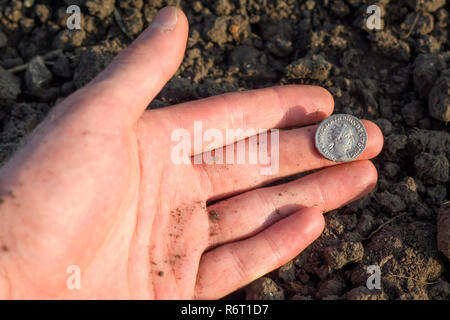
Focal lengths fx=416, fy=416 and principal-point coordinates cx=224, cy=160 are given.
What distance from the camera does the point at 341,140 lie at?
3877mm

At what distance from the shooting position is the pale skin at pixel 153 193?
9.52ft

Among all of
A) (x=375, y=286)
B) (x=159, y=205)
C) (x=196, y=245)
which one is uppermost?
(x=159, y=205)

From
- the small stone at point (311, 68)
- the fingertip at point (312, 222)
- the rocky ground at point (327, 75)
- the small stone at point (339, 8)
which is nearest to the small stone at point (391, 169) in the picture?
the rocky ground at point (327, 75)

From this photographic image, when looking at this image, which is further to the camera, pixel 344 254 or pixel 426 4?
pixel 426 4

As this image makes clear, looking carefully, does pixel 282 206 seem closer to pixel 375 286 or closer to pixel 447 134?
pixel 375 286

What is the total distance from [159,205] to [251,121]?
120cm

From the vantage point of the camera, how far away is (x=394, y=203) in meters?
3.96

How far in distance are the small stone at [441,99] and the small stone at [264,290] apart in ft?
7.95

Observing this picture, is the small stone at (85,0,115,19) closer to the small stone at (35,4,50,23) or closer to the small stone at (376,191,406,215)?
the small stone at (35,4,50,23)

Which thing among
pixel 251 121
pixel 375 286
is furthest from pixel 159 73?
pixel 375 286

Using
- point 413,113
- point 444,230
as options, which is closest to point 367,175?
point 444,230

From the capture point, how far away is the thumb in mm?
3119

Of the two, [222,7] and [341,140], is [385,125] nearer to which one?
[341,140]

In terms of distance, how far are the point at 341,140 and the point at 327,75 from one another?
1.00 meters
